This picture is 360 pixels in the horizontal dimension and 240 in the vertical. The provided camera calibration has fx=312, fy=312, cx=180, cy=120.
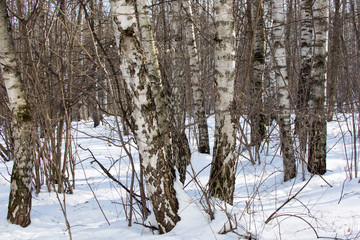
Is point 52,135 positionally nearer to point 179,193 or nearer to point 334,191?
point 179,193

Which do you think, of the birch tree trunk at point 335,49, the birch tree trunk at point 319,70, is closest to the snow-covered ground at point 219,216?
the birch tree trunk at point 319,70

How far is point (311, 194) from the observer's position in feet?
14.7

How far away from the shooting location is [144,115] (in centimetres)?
271

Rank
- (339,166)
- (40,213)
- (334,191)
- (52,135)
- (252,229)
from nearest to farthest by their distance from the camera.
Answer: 1. (252,229)
2. (40,213)
3. (334,191)
4. (52,135)
5. (339,166)

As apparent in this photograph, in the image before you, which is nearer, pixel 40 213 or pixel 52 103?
pixel 40 213

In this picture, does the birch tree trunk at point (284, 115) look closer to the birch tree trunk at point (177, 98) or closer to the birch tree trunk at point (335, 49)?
the birch tree trunk at point (335, 49)

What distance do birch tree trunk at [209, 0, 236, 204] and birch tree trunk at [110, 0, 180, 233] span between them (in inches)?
22.3

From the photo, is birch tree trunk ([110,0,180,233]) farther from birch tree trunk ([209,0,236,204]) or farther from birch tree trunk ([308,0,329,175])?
birch tree trunk ([308,0,329,175])

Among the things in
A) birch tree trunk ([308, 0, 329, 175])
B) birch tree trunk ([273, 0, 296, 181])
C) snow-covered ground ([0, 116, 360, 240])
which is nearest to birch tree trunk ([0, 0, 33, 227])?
snow-covered ground ([0, 116, 360, 240])

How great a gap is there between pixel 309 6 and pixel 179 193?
15.3 ft

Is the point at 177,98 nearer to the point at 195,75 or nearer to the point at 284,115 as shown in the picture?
the point at 195,75

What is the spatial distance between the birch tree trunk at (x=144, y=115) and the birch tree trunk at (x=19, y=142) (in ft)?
5.01

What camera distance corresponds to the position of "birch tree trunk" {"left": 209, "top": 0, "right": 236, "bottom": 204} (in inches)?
124

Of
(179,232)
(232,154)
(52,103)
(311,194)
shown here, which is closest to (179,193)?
(179,232)
